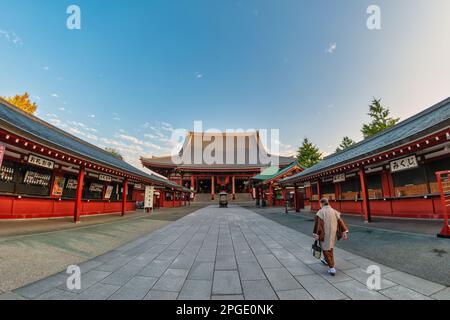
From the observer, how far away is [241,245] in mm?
5523

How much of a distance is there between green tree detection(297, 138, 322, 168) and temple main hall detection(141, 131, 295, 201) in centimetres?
296

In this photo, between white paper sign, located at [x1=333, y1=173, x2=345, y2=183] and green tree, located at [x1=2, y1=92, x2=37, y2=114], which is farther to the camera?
green tree, located at [x1=2, y1=92, x2=37, y2=114]

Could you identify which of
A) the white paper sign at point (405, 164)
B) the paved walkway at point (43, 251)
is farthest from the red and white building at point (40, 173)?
the white paper sign at point (405, 164)

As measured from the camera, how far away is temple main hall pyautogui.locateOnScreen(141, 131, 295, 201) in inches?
1283

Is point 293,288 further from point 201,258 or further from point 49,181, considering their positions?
point 49,181

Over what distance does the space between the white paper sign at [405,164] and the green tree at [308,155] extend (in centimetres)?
2555

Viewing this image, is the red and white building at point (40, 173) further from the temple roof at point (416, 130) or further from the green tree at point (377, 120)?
the green tree at point (377, 120)

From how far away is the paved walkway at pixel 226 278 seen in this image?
268 centimetres

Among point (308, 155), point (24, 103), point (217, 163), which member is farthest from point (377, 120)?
point (24, 103)

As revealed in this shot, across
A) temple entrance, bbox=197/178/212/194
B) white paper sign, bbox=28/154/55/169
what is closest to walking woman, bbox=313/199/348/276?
white paper sign, bbox=28/154/55/169

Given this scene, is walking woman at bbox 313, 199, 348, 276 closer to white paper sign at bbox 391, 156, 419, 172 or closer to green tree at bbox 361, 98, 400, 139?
white paper sign at bbox 391, 156, 419, 172

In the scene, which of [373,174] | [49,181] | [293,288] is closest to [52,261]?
[293,288]

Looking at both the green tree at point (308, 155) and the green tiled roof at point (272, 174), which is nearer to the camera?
the green tiled roof at point (272, 174)

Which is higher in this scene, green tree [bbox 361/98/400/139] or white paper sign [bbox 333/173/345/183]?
green tree [bbox 361/98/400/139]
